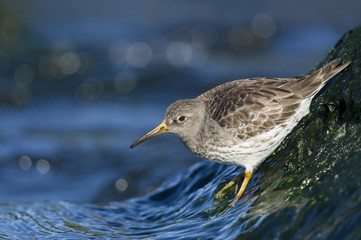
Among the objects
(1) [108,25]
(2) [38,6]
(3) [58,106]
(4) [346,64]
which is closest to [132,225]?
(4) [346,64]

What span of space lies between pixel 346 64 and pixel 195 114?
188cm

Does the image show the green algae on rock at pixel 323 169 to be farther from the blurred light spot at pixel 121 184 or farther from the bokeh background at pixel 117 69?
the bokeh background at pixel 117 69

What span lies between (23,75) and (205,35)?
525 centimetres

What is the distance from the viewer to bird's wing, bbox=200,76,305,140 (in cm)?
573

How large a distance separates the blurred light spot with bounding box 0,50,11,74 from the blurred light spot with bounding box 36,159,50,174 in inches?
169

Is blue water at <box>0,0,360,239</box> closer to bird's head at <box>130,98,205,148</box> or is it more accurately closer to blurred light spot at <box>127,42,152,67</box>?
blurred light spot at <box>127,42,152,67</box>

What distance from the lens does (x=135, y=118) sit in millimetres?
12531

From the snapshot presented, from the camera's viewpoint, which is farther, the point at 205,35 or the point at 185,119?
the point at 205,35

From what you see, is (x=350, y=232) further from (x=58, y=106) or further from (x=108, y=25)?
(x=108, y=25)

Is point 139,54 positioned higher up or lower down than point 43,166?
higher up

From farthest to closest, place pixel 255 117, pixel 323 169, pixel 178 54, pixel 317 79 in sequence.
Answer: pixel 178 54, pixel 255 117, pixel 317 79, pixel 323 169

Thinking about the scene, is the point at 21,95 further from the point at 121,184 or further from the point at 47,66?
the point at 121,184

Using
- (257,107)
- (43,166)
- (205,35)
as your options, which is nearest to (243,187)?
(257,107)

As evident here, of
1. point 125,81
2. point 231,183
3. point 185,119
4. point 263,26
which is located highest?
point 263,26
